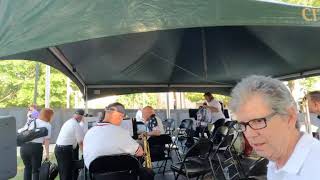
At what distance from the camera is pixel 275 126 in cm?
132

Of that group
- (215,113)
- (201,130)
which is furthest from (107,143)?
(201,130)

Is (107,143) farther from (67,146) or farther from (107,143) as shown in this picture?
(67,146)

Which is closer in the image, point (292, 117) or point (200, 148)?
point (292, 117)

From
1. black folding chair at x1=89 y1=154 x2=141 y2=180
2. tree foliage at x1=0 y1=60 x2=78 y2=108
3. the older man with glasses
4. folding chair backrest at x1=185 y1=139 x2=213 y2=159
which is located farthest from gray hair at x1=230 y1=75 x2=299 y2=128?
tree foliage at x1=0 y1=60 x2=78 y2=108

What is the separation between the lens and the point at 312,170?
4.04ft

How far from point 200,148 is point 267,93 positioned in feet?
13.1

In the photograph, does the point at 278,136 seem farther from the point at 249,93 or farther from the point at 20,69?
the point at 20,69

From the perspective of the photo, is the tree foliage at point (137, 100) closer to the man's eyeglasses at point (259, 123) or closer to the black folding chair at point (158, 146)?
the black folding chair at point (158, 146)

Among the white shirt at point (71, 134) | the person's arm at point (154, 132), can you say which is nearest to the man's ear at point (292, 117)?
the white shirt at point (71, 134)

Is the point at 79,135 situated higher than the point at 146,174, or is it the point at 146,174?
the point at 79,135

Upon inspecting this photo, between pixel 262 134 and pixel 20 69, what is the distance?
966 inches

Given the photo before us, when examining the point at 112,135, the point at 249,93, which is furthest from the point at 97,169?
the point at 249,93

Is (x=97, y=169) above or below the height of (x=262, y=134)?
below

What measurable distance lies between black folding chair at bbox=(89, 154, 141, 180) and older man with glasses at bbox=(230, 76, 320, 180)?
9.20ft
